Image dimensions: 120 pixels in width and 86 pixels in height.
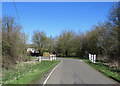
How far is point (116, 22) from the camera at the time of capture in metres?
17.8

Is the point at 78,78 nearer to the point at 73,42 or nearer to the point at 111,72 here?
the point at 111,72

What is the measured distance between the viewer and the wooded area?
59.1ft

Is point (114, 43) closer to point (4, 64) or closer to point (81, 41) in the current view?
point (4, 64)

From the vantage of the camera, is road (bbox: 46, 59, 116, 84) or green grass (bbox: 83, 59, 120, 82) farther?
green grass (bbox: 83, 59, 120, 82)

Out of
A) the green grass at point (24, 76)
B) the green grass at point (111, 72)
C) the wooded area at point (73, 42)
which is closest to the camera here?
the green grass at point (24, 76)

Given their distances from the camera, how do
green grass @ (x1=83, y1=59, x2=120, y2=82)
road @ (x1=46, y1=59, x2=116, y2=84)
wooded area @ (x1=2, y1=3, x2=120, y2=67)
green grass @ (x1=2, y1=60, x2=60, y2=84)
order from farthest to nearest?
wooded area @ (x1=2, y1=3, x2=120, y2=67) → green grass @ (x1=83, y1=59, x2=120, y2=82) → road @ (x1=46, y1=59, x2=116, y2=84) → green grass @ (x1=2, y1=60, x2=60, y2=84)

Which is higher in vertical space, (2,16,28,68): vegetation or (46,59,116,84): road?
(2,16,28,68): vegetation

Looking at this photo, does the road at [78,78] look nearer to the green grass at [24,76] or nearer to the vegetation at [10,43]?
the green grass at [24,76]

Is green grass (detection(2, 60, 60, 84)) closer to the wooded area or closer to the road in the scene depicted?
the road

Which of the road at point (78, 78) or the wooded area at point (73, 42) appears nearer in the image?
the road at point (78, 78)

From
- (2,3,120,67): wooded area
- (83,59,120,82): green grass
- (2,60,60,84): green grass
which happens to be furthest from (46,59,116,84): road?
(2,3,120,67): wooded area

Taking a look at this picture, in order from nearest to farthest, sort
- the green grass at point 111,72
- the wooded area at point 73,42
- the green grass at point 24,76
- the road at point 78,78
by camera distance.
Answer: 1. the green grass at point 24,76
2. the road at point 78,78
3. the green grass at point 111,72
4. the wooded area at point 73,42

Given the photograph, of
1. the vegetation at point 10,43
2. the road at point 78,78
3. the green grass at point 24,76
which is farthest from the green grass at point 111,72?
the vegetation at point 10,43

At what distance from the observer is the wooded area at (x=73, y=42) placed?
18.0 meters
